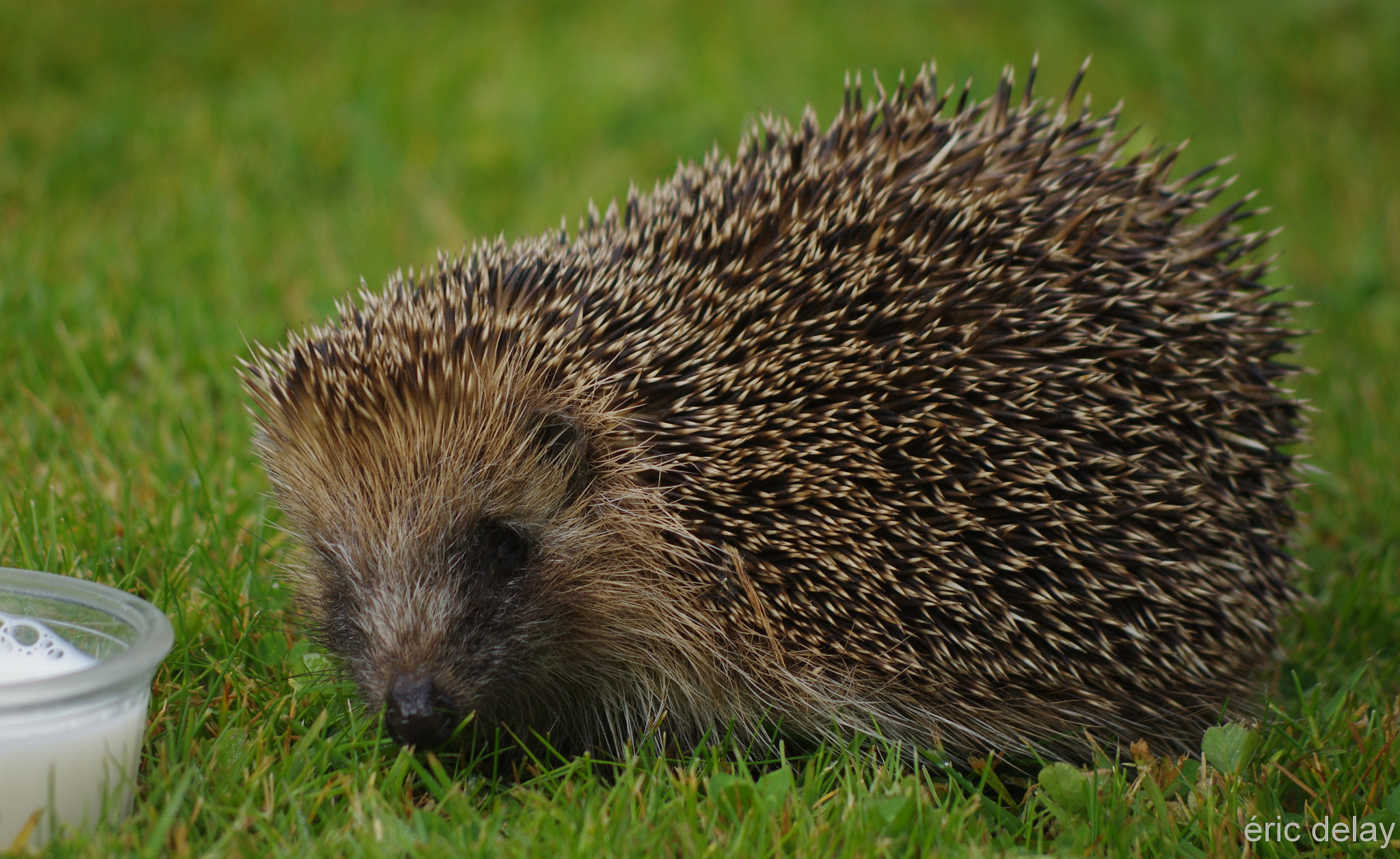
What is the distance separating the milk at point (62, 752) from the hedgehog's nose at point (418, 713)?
0.52 meters

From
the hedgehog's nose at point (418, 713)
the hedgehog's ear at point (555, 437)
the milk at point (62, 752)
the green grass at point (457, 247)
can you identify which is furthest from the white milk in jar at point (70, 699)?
the hedgehog's ear at point (555, 437)

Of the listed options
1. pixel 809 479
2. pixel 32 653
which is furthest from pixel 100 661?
pixel 809 479

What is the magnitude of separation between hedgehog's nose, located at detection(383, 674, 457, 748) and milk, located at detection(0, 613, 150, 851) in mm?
525

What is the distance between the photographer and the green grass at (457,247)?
2.76 metres

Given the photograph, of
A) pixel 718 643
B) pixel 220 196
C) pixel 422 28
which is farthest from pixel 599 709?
pixel 422 28

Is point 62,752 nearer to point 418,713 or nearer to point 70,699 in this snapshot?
point 70,699

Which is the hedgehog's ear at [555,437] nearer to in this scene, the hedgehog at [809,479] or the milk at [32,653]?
the hedgehog at [809,479]

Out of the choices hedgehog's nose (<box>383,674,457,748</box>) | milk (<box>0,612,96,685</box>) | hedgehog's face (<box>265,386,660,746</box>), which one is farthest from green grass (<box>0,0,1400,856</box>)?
milk (<box>0,612,96,685</box>)

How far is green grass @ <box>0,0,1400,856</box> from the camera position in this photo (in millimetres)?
2762

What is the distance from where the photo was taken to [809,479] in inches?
124

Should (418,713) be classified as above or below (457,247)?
below

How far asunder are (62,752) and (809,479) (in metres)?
1.75

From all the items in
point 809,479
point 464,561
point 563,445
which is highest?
point 563,445

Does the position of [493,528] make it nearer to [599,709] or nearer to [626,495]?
[626,495]
